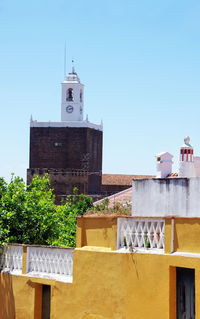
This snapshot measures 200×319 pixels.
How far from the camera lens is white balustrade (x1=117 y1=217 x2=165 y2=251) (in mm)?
10336

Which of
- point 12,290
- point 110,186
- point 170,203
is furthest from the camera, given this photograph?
point 110,186

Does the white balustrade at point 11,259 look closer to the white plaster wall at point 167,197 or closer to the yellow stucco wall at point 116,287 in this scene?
the yellow stucco wall at point 116,287

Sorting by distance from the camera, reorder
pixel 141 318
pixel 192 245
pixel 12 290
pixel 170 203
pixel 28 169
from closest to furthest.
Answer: pixel 192 245
pixel 141 318
pixel 170 203
pixel 12 290
pixel 28 169

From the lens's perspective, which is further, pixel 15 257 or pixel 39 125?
pixel 39 125

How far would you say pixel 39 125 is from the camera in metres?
69.8

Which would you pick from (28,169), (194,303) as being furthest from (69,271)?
(28,169)

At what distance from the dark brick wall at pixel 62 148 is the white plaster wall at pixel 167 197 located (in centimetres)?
5556

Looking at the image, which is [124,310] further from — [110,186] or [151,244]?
[110,186]

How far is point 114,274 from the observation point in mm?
10828

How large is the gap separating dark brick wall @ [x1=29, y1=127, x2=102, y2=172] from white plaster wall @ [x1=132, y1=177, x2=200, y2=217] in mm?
55557

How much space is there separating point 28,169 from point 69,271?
2189 inches

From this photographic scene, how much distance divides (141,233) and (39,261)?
299cm

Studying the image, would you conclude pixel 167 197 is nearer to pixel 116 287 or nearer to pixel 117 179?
pixel 116 287

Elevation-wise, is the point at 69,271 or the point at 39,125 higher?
the point at 39,125
